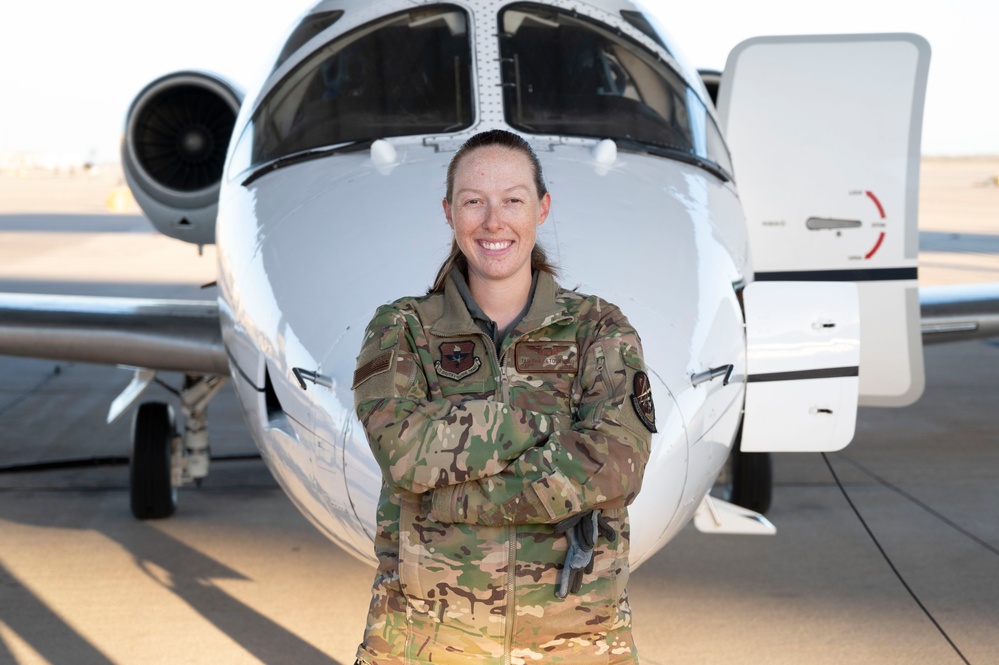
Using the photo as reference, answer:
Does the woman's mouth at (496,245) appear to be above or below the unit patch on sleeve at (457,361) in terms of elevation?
above

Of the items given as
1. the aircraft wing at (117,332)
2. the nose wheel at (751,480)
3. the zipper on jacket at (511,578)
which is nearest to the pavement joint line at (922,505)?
the nose wheel at (751,480)

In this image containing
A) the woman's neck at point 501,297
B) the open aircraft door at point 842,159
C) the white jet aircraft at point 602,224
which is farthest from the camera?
the open aircraft door at point 842,159

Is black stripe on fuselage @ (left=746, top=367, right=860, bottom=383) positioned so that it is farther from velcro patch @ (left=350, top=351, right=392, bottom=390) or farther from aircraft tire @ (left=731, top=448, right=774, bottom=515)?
aircraft tire @ (left=731, top=448, right=774, bottom=515)

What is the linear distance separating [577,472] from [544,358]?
24cm

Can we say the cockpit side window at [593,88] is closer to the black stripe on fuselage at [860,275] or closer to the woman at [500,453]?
the black stripe on fuselage at [860,275]

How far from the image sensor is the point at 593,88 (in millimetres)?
4266

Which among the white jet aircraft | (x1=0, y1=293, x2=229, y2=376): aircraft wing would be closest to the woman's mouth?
the white jet aircraft

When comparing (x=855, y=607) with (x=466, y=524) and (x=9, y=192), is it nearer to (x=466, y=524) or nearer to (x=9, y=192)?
(x=466, y=524)

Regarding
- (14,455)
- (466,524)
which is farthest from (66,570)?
(466,524)

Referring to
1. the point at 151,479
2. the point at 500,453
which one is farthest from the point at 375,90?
the point at 151,479

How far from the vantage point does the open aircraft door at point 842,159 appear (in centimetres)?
486

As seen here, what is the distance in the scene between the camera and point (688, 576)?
5461mm

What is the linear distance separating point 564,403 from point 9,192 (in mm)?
67271

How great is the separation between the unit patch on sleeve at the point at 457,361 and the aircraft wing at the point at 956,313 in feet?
17.5
